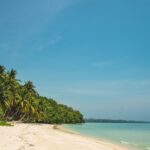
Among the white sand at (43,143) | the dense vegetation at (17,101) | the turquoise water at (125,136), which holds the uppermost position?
the dense vegetation at (17,101)

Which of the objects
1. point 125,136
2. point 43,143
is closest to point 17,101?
point 125,136

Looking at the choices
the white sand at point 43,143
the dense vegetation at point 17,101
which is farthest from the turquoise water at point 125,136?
the dense vegetation at point 17,101

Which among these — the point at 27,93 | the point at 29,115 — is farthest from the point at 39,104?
the point at 27,93

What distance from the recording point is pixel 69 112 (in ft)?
416

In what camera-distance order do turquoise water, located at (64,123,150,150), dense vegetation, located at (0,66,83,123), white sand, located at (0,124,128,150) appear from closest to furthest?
→ white sand, located at (0,124,128,150), turquoise water, located at (64,123,150,150), dense vegetation, located at (0,66,83,123)

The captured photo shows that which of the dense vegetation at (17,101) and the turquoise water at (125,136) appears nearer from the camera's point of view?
the turquoise water at (125,136)

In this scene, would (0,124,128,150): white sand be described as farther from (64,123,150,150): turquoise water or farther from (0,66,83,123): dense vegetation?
(0,66,83,123): dense vegetation

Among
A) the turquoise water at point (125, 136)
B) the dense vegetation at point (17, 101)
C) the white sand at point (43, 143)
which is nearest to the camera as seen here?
the white sand at point (43, 143)

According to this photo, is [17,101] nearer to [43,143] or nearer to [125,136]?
[125,136]

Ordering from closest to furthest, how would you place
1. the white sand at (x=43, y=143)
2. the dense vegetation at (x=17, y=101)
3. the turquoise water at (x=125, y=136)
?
the white sand at (x=43, y=143), the turquoise water at (x=125, y=136), the dense vegetation at (x=17, y=101)

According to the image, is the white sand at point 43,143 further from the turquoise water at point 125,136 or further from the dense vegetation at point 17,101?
the dense vegetation at point 17,101

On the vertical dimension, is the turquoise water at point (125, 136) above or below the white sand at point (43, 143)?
above

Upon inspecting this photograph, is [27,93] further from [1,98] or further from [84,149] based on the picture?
[84,149]

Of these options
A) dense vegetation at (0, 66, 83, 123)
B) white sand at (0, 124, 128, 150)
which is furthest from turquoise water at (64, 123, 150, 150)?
dense vegetation at (0, 66, 83, 123)
